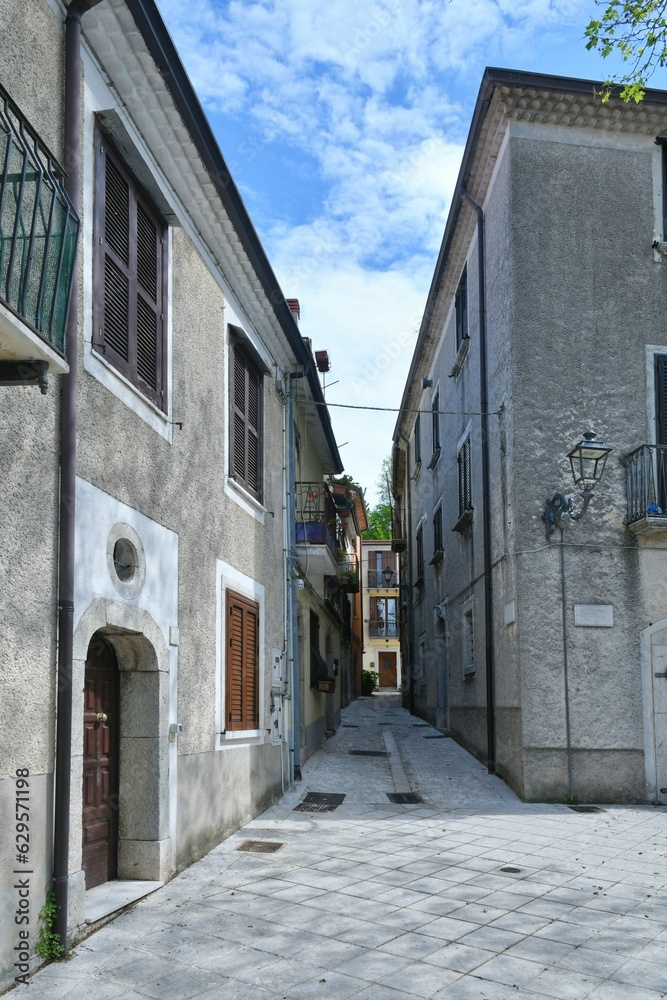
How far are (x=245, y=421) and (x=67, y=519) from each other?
546cm

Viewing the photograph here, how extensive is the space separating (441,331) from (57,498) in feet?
49.8

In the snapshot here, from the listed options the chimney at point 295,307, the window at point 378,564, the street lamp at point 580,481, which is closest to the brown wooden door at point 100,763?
the street lamp at point 580,481

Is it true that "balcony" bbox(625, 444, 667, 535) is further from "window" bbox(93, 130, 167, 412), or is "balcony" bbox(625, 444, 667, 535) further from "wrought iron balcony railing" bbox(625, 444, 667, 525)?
"window" bbox(93, 130, 167, 412)

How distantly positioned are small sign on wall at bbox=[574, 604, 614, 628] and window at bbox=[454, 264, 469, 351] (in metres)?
5.62

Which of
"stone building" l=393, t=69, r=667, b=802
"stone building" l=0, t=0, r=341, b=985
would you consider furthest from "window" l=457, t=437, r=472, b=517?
"stone building" l=0, t=0, r=341, b=985

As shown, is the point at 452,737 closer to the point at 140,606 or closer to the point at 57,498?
the point at 140,606

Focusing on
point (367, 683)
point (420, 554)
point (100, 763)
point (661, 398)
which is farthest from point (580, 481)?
point (367, 683)

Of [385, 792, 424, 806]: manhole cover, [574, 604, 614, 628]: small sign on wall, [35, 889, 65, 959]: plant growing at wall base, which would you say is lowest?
[385, 792, 424, 806]: manhole cover

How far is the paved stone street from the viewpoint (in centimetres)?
502

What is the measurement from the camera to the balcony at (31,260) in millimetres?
4426

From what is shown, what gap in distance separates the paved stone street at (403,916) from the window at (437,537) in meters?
9.23

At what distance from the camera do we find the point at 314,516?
15602 millimetres

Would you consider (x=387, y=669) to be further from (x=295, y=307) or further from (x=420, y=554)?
(x=295, y=307)

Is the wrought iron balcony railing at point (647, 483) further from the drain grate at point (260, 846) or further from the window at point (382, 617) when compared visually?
the window at point (382, 617)
